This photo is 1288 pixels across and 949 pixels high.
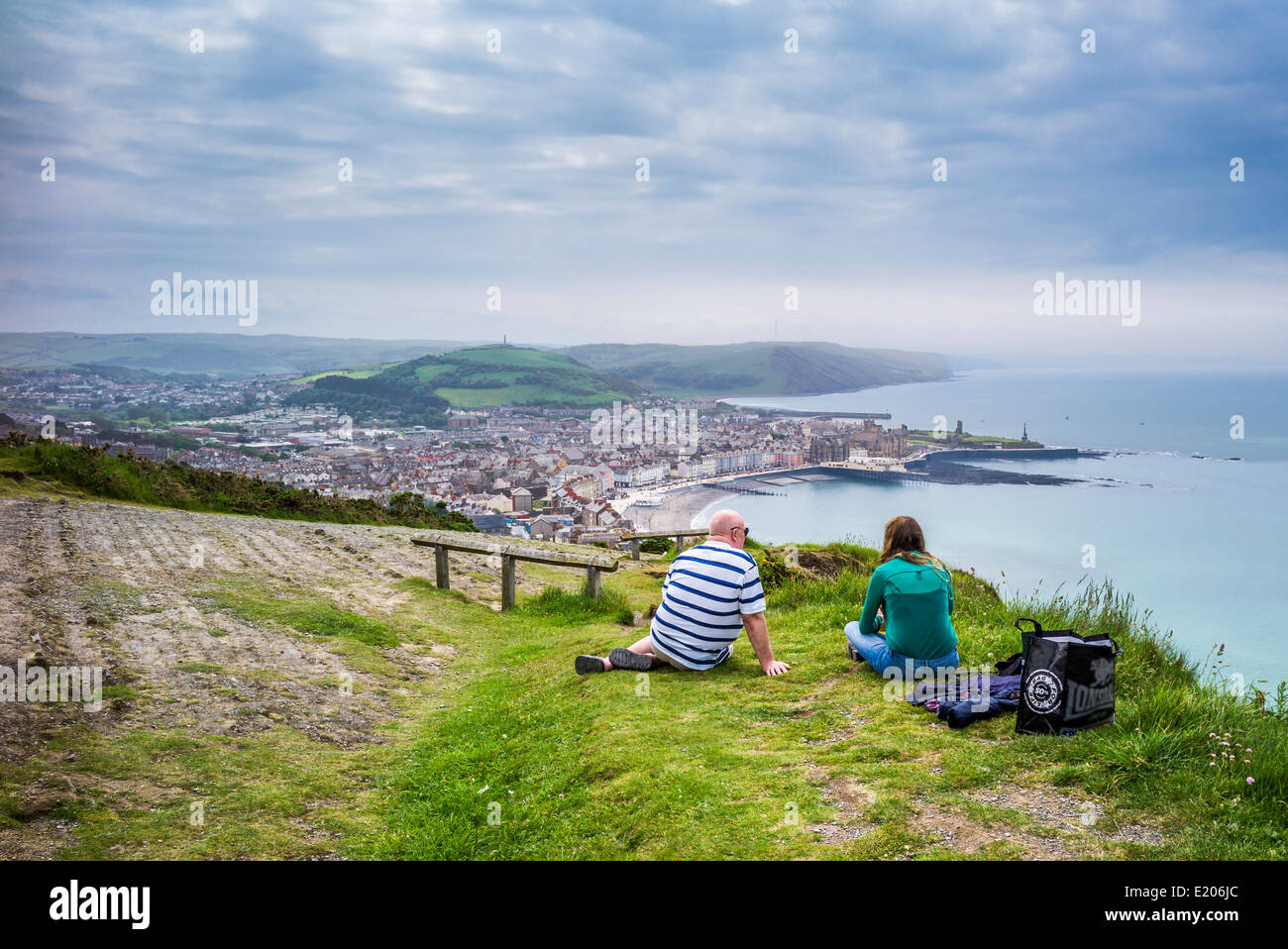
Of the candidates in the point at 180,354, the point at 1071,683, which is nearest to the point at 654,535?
the point at 1071,683

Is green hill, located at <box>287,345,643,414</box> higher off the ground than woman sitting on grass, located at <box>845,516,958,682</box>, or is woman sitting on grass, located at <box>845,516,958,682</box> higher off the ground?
green hill, located at <box>287,345,643,414</box>

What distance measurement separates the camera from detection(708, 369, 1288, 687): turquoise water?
35.6 metres

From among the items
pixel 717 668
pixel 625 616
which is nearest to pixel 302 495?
pixel 625 616

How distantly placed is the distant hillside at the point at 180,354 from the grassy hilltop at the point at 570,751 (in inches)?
3975

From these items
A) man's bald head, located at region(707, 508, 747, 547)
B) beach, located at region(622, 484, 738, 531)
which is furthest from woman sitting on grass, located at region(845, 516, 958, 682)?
beach, located at region(622, 484, 738, 531)

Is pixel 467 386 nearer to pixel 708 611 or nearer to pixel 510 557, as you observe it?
pixel 510 557

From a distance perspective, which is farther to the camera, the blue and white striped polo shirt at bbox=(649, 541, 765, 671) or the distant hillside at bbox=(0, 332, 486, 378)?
the distant hillside at bbox=(0, 332, 486, 378)

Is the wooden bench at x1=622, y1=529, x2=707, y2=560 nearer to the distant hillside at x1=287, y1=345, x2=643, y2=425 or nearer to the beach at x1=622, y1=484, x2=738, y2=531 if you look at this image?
the beach at x1=622, y1=484, x2=738, y2=531

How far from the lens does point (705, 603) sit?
23.3ft

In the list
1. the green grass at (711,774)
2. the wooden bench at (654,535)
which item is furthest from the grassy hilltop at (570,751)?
the wooden bench at (654,535)

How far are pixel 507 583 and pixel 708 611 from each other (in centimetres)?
728

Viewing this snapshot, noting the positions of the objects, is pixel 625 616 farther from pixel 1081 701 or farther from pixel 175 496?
pixel 175 496

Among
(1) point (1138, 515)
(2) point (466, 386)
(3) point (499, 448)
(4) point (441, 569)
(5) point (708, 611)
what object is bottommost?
(1) point (1138, 515)
